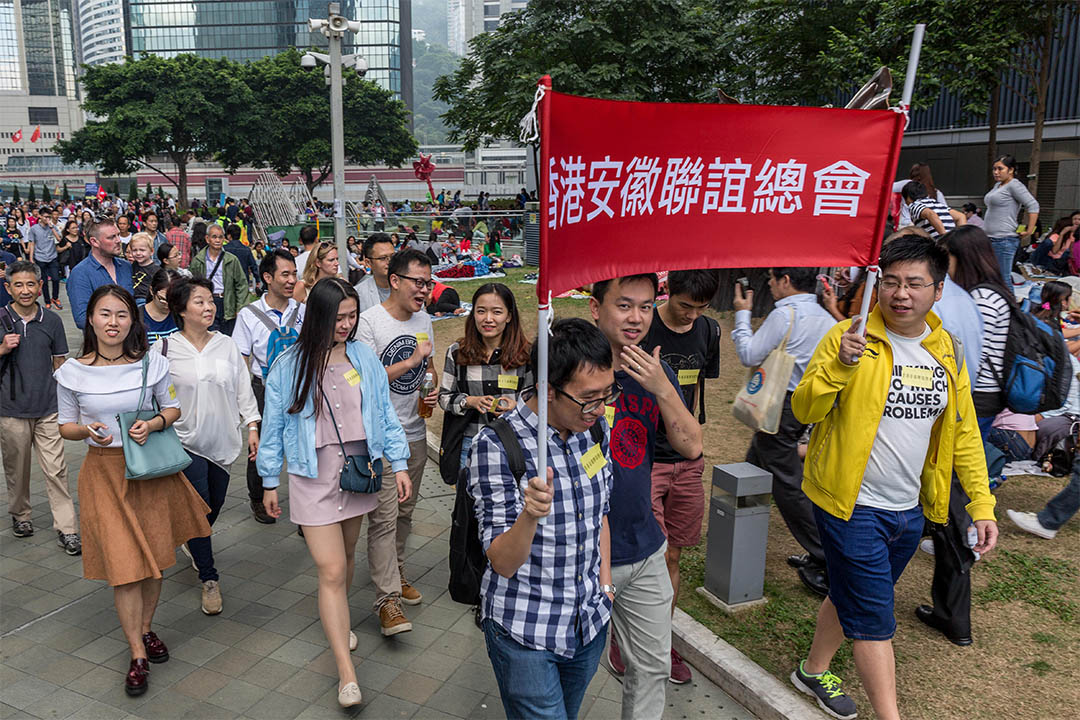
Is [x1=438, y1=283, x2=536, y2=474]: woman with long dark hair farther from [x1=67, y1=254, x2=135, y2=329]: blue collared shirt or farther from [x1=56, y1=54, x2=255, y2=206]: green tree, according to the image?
[x1=56, y1=54, x2=255, y2=206]: green tree

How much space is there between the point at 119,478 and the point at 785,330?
350 centimetres

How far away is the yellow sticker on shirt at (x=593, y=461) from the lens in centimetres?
259

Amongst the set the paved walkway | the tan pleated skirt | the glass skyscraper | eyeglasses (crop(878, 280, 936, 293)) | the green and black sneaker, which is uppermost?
the glass skyscraper

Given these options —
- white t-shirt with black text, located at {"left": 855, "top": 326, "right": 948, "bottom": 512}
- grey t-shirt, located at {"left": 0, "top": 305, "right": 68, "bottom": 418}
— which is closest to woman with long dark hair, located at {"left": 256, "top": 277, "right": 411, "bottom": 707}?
white t-shirt with black text, located at {"left": 855, "top": 326, "right": 948, "bottom": 512}

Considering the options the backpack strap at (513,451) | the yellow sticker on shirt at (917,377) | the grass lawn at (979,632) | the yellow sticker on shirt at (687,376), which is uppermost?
the yellow sticker on shirt at (917,377)

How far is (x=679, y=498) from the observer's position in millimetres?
3924

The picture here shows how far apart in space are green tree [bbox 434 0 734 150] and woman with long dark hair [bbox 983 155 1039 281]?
14071mm

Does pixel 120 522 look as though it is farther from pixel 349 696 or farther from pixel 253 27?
pixel 253 27

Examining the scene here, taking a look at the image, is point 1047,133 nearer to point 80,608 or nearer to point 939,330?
point 939,330

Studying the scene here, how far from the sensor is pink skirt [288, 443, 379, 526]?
3791mm

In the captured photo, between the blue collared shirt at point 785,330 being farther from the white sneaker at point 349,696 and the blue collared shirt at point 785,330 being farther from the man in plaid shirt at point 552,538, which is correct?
the white sneaker at point 349,696

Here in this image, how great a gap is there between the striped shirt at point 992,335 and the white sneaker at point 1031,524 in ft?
5.04

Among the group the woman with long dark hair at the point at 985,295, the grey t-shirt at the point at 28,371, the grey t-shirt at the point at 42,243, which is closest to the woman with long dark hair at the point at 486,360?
the woman with long dark hair at the point at 985,295

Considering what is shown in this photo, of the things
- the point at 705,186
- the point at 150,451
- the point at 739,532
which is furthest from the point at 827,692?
the point at 150,451
